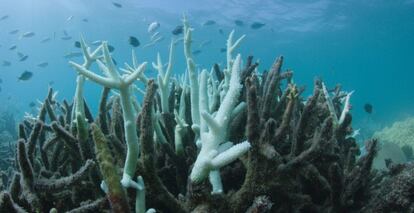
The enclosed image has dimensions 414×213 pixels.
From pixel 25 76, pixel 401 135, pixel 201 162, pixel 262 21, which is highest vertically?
pixel 262 21

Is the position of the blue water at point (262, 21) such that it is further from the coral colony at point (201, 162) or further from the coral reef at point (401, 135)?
the coral colony at point (201, 162)

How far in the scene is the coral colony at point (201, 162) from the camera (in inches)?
79.7

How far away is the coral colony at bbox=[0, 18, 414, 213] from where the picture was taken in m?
2.02

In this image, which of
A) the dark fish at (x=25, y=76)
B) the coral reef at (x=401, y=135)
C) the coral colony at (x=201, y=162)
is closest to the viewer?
the coral colony at (x=201, y=162)

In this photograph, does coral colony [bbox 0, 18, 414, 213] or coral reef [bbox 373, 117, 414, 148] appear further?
coral reef [bbox 373, 117, 414, 148]

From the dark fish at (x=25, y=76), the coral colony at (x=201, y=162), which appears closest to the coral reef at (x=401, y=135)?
the coral colony at (x=201, y=162)

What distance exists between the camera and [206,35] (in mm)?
51188

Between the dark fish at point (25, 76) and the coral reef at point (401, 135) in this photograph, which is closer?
the dark fish at point (25, 76)

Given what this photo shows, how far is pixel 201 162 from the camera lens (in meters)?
2.05

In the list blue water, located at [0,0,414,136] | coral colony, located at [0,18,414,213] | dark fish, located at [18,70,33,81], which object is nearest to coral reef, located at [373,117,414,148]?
blue water, located at [0,0,414,136]

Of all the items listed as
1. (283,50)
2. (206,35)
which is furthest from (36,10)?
(283,50)

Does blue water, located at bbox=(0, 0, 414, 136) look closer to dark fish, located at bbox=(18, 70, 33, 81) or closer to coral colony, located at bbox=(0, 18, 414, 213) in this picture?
dark fish, located at bbox=(18, 70, 33, 81)

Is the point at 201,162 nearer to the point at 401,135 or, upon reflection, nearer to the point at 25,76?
the point at 25,76

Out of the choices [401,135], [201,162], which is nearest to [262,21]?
[401,135]
